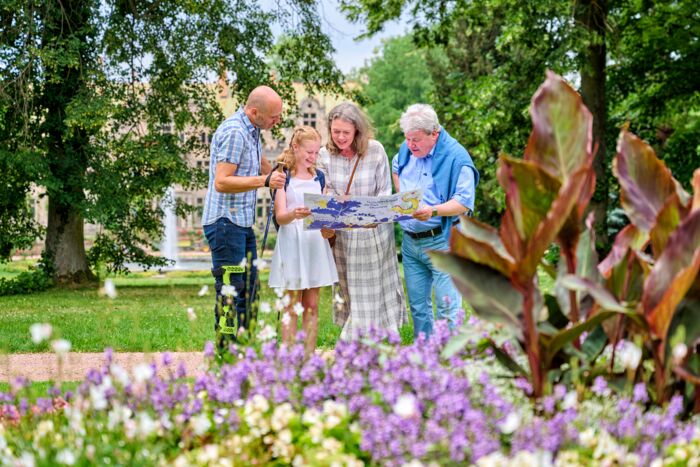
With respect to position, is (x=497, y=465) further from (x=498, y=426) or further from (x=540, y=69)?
(x=540, y=69)

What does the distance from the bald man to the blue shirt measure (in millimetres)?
805

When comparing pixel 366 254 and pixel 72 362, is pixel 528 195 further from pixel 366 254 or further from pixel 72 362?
pixel 72 362

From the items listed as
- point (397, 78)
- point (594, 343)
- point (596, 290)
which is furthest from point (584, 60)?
point (397, 78)

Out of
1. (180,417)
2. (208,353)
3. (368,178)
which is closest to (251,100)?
(368,178)

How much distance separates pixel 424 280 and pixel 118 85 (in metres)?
14.6

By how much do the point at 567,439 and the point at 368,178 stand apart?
320cm

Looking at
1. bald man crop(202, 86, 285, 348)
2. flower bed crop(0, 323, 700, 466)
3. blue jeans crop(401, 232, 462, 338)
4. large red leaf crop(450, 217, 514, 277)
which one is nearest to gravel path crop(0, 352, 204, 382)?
bald man crop(202, 86, 285, 348)

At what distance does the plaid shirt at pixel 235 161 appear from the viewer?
18.5 feet

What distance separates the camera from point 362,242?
596cm

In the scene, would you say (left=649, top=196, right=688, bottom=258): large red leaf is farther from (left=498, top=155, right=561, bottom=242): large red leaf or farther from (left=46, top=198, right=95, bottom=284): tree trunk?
(left=46, top=198, right=95, bottom=284): tree trunk

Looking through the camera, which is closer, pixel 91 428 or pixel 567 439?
pixel 567 439

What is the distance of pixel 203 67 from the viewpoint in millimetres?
19141

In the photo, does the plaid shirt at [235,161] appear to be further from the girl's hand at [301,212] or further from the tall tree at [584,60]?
the tall tree at [584,60]

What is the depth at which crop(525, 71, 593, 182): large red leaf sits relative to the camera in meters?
3.28
